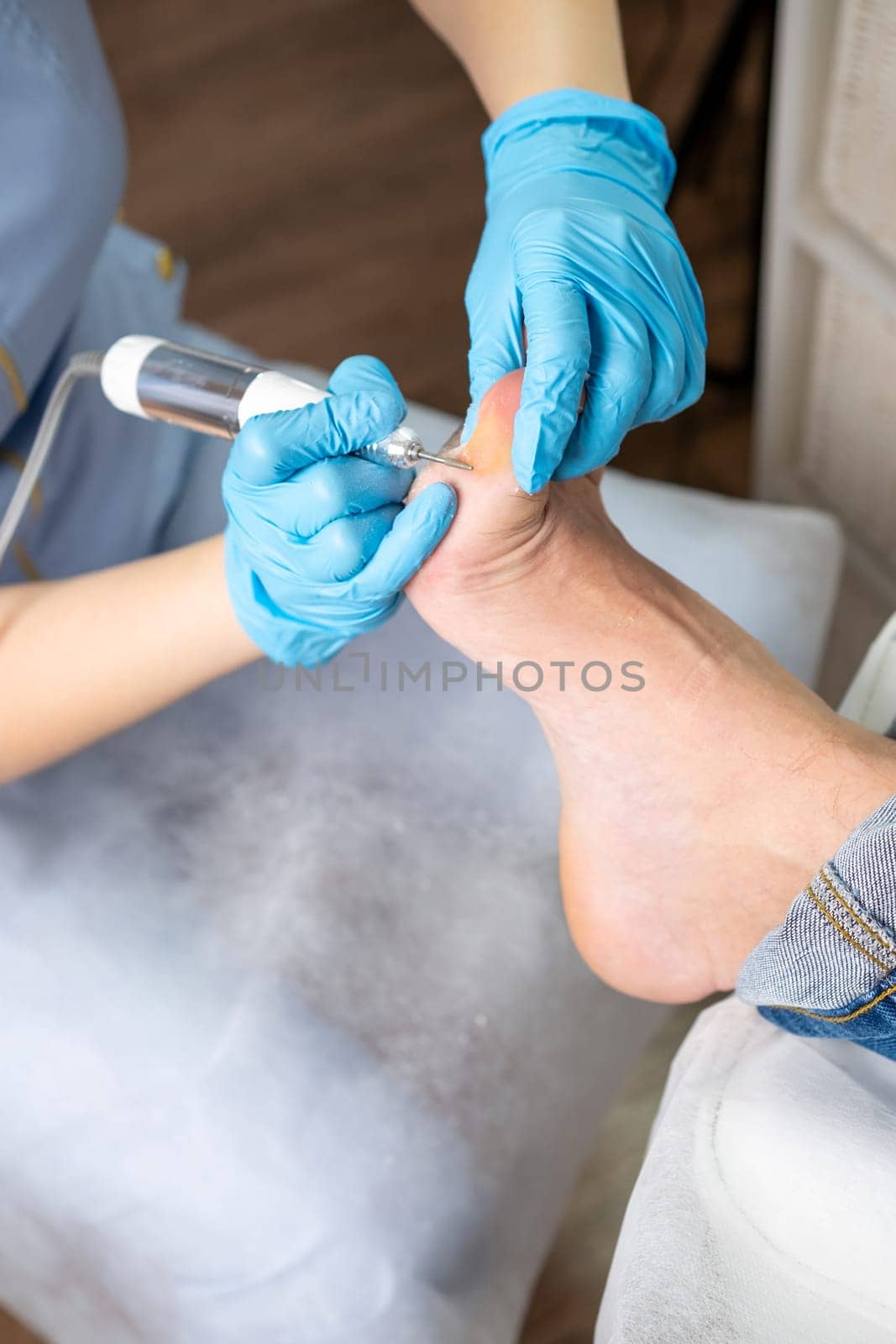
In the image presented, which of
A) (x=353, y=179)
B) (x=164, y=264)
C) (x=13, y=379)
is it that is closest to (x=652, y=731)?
(x=13, y=379)

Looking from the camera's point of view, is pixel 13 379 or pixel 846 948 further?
pixel 13 379

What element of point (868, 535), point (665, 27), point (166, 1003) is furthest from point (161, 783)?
point (665, 27)

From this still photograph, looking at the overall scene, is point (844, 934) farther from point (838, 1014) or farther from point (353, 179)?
point (353, 179)

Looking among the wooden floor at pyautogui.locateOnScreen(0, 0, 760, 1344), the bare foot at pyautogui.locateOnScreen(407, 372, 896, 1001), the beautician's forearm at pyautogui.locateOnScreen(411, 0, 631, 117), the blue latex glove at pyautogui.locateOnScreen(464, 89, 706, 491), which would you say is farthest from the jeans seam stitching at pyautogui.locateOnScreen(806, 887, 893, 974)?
the wooden floor at pyautogui.locateOnScreen(0, 0, 760, 1344)

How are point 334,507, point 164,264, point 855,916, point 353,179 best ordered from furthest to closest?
point 353,179
point 164,264
point 334,507
point 855,916

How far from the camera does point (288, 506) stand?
0.71 m

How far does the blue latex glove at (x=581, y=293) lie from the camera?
0.69 m

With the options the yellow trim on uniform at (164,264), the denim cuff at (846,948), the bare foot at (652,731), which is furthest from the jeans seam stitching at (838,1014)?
the yellow trim on uniform at (164,264)

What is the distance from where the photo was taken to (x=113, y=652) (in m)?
0.86

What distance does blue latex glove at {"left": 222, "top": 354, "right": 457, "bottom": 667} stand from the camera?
0.69m

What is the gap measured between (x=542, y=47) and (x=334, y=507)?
1.56ft

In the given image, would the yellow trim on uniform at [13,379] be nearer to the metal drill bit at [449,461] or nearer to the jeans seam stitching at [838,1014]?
the metal drill bit at [449,461]

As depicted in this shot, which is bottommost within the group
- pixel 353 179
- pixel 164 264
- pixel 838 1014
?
pixel 353 179

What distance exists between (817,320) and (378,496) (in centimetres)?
82
